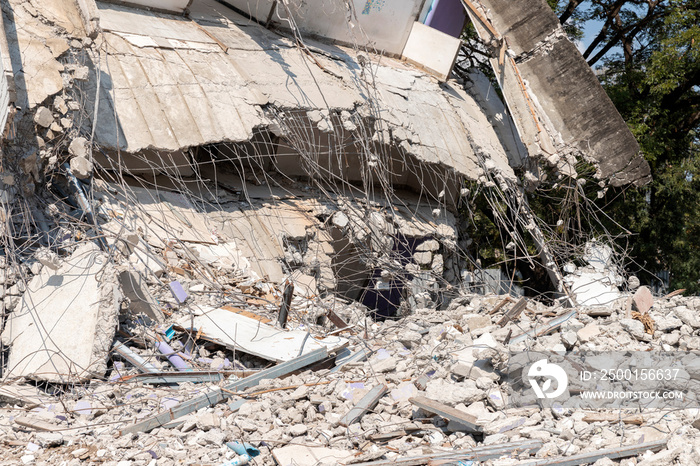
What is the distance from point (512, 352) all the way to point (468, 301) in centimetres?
246

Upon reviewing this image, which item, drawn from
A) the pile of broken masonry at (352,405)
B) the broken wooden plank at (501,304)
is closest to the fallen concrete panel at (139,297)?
the pile of broken masonry at (352,405)

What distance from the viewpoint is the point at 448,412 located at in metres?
3.50

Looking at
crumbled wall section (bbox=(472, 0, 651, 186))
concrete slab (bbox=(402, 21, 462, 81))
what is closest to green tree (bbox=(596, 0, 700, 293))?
crumbled wall section (bbox=(472, 0, 651, 186))

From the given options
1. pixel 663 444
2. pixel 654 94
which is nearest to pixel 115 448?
pixel 663 444

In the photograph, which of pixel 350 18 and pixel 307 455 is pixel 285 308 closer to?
pixel 307 455

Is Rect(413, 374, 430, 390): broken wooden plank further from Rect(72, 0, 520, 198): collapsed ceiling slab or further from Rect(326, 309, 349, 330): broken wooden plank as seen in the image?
Rect(72, 0, 520, 198): collapsed ceiling slab

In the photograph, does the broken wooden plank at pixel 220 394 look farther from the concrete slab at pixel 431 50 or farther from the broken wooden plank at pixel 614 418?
the concrete slab at pixel 431 50

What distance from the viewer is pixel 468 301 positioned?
21.7ft

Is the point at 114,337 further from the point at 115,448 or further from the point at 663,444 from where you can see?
the point at 663,444

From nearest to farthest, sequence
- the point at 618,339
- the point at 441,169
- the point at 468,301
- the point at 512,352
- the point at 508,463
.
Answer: the point at 508,463 → the point at 512,352 → the point at 618,339 → the point at 468,301 → the point at 441,169

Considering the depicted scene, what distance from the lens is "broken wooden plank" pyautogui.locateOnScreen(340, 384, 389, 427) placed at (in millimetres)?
3678

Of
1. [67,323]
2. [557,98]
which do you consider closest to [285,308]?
[67,323]

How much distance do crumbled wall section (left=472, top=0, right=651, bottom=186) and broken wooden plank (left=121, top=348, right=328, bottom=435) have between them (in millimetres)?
5198

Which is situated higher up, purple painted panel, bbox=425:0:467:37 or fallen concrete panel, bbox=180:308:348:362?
purple painted panel, bbox=425:0:467:37
